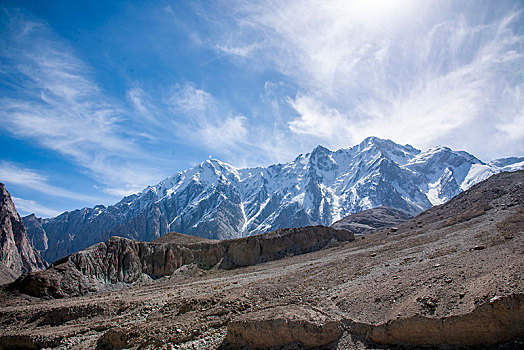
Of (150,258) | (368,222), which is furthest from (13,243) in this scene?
(368,222)

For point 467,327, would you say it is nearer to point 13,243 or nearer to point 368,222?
Result: point 13,243

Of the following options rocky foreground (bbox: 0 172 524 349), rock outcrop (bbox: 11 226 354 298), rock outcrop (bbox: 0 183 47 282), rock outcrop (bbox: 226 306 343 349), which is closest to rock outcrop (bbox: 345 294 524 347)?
rocky foreground (bbox: 0 172 524 349)

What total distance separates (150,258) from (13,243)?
123313mm

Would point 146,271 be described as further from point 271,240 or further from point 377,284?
point 377,284

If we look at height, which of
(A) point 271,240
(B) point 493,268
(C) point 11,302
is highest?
(A) point 271,240

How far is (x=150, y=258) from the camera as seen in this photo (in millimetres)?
55219

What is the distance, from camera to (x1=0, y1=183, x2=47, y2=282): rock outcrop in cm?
12927

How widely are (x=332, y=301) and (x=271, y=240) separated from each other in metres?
50.4

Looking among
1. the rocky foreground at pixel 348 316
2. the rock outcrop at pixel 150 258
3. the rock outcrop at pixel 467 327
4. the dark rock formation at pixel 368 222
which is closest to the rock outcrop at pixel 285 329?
the rocky foreground at pixel 348 316

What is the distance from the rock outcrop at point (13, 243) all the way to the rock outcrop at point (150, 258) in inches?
4044

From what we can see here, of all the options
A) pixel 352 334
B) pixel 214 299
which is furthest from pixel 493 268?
pixel 214 299

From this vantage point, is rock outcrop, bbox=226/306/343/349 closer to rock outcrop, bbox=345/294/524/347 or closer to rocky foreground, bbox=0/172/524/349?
rocky foreground, bbox=0/172/524/349

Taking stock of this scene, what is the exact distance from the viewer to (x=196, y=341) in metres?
14.7

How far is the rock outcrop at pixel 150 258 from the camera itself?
39.5m
